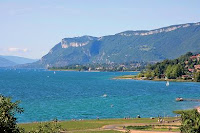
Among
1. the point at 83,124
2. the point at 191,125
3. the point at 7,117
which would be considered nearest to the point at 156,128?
the point at 83,124

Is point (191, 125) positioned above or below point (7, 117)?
below

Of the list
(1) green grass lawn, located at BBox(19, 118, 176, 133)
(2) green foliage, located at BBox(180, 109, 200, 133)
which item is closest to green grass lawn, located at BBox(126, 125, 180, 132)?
(1) green grass lawn, located at BBox(19, 118, 176, 133)

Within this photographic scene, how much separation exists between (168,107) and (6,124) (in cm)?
8658

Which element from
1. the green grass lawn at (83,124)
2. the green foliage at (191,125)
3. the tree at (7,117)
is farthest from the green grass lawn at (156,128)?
the tree at (7,117)

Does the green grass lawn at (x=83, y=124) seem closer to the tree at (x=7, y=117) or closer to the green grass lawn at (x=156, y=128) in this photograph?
the green grass lawn at (x=156, y=128)

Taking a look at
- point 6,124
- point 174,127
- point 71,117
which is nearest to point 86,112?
point 71,117

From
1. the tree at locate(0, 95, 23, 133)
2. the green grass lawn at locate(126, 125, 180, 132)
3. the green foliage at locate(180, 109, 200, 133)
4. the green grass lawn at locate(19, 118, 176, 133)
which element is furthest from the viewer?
the green grass lawn at locate(19, 118, 176, 133)

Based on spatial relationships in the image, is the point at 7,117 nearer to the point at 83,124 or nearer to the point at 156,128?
the point at 156,128

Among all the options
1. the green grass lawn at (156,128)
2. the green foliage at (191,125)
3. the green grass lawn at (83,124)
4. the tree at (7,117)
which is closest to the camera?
the tree at (7,117)

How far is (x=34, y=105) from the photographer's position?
115188 mm

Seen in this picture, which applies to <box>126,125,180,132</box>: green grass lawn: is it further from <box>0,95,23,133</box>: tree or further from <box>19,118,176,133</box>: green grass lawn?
<box>0,95,23,133</box>: tree

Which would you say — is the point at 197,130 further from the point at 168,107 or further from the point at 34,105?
the point at 34,105

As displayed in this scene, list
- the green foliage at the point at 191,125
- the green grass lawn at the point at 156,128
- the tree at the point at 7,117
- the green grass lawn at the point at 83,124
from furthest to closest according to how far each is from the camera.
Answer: the green grass lawn at the point at 83,124 < the green grass lawn at the point at 156,128 < the green foliage at the point at 191,125 < the tree at the point at 7,117

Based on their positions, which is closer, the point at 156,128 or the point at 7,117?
the point at 7,117
